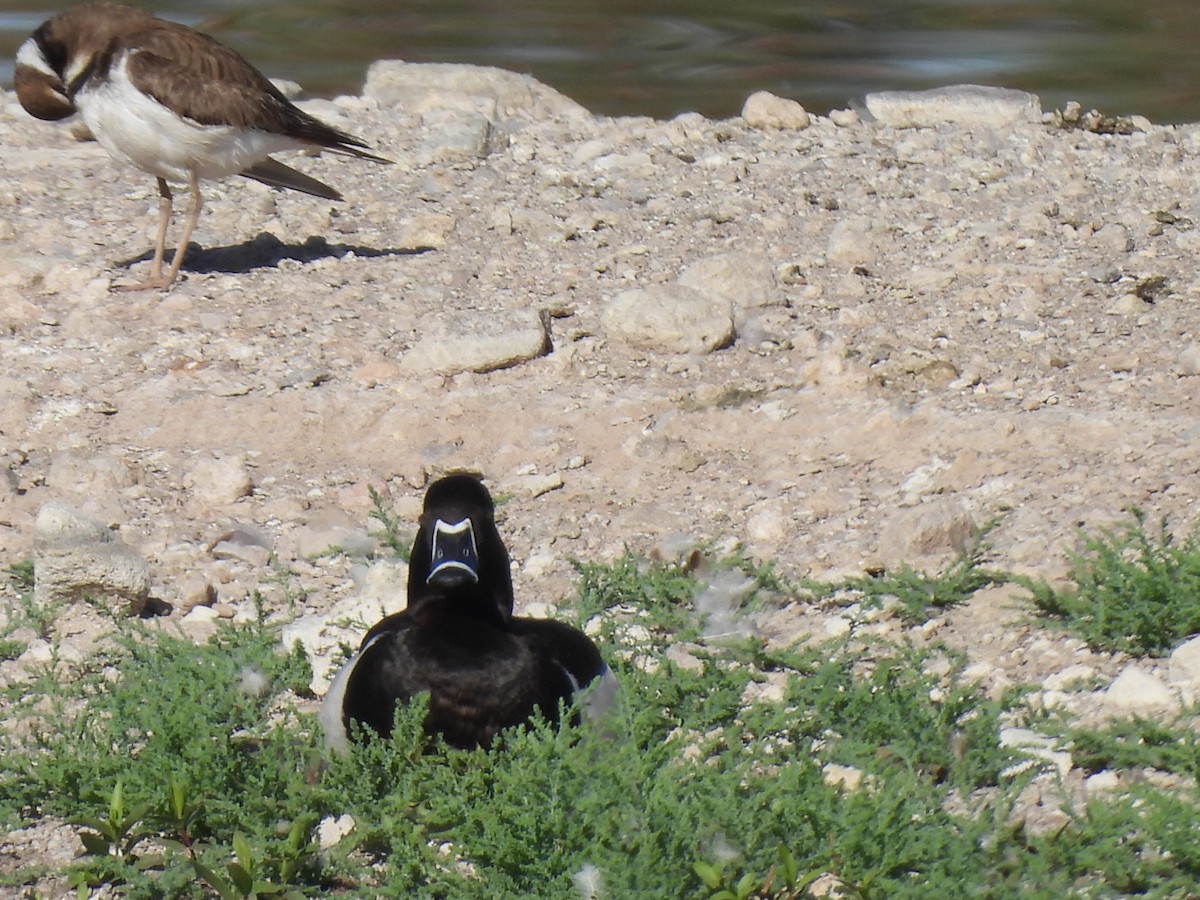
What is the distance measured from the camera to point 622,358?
551 centimetres

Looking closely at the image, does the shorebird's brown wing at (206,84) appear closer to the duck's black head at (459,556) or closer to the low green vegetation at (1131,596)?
the duck's black head at (459,556)

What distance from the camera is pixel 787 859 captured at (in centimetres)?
307

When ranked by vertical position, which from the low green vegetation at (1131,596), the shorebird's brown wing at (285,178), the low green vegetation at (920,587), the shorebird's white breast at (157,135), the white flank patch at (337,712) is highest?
the shorebird's white breast at (157,135)

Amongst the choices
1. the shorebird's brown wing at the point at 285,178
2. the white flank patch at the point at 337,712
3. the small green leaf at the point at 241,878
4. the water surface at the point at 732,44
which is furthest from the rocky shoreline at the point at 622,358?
the water surface at the point at 732,44

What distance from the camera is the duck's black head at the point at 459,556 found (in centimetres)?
355

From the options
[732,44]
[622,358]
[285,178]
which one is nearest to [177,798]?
[622,358]

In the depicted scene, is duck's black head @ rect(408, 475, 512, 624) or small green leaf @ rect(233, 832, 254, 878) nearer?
small green leaf @ rect(233, 832, 254, 878)

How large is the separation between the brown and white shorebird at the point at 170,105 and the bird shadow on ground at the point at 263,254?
156 millimetres

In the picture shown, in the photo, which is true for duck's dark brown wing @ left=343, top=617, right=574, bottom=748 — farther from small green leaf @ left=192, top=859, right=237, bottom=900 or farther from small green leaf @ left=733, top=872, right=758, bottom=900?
small green leaf @ left=733, top=872, right=758, bottom=900

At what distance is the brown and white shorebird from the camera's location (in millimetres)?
6156

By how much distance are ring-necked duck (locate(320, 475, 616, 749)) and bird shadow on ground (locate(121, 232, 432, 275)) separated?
9.11ft

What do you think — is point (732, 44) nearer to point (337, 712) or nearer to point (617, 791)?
point (337, 712)

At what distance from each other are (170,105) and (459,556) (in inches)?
127

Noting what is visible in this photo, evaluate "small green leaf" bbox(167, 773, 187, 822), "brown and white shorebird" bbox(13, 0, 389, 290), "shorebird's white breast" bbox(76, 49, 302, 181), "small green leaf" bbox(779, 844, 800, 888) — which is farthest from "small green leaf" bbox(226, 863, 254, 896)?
"shorebird's white breast" bbox(76, 49, 302, 181)
